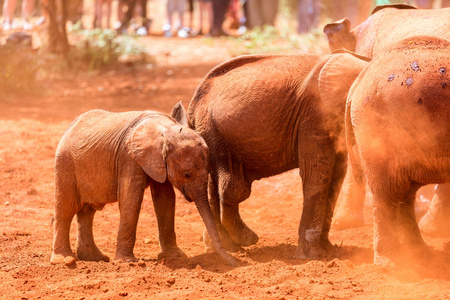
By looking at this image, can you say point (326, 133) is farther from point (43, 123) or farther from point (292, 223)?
point (43, 123)

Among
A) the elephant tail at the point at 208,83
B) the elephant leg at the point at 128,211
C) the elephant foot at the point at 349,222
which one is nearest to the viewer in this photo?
the elephant leg at the point at 128,211

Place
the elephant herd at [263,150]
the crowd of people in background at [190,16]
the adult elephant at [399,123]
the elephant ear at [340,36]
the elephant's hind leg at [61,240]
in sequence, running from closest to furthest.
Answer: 1. the adult elephant at [399,123]
2. the elephant herd at [263,150]
3. the elephant's hind leg at [61,240]
4. the elephant ear at [340,36]
5. the crowd of people in background at [190,16]

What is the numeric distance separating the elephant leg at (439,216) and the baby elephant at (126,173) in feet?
7.27

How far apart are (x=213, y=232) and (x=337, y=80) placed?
1550mm

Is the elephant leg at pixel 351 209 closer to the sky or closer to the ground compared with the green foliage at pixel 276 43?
closer to the ground

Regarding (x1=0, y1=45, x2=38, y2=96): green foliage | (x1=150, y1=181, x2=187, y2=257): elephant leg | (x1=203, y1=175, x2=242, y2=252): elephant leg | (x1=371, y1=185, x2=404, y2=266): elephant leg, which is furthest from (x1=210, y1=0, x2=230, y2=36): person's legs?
(x1=371, y1=185, x2=404, y2=266): elephant leg

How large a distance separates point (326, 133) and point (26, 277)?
2610mm

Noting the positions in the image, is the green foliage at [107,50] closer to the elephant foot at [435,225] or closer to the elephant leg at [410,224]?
the elephant foot at [435,225]

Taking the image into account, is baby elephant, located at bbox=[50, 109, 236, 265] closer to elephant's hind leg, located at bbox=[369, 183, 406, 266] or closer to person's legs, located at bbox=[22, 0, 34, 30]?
elephant's hind leg, located at bbox=[369, 183, 406, 266]

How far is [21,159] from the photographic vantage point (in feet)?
33.0

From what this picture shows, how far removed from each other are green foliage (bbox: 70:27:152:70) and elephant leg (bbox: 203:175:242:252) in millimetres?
9829

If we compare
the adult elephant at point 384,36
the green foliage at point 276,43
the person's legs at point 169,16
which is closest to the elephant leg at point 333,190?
the adult elephant at point 384,36

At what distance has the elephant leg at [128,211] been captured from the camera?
19.8 ft

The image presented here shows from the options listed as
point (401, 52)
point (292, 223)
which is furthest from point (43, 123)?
point (401, 52)
